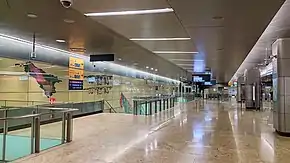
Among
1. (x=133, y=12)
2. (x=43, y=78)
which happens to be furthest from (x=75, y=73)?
(x=133, y=12)

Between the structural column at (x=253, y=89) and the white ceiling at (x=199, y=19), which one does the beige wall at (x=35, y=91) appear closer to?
the white ceiling at (x=199, y=19)

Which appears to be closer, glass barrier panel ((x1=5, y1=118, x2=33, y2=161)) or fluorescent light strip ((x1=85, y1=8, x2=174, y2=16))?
fluorescent light strip ((x1=85, y1=8, x2=174, y2=16))

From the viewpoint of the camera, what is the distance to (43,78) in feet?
44.4

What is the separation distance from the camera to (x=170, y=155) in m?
5.46

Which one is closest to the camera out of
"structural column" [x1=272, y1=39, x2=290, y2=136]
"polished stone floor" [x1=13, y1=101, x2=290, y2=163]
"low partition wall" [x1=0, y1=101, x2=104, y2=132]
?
"polished stone floor" [x1=13, y1=101, x2=290, y2=163]

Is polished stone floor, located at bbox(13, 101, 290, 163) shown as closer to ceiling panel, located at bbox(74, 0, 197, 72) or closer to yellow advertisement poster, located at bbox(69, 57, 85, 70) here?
ceiling panel, located at bbox(74, 0, 197, 72)

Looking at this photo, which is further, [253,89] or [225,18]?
[253,89]

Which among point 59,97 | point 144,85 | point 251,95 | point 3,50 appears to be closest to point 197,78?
point 144,85

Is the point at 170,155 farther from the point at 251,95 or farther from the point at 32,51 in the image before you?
the point at 251,95

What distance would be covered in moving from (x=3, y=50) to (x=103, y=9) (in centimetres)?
566

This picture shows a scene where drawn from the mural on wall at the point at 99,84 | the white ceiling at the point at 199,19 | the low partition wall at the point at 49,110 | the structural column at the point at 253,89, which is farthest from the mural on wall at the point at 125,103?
the white ceiling at the point at 199,19

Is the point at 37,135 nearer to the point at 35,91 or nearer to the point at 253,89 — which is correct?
the point at 35,91

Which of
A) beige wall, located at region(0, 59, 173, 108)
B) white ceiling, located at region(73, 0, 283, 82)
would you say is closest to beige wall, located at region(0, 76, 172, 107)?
beige wall, located at region(0, 59, 173, 108)

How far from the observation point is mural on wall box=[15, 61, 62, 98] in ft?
39.7
